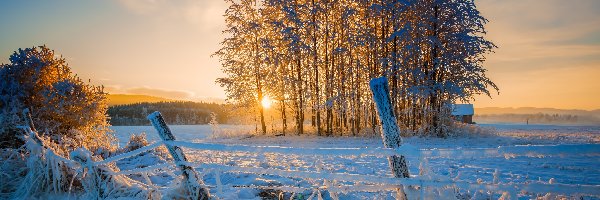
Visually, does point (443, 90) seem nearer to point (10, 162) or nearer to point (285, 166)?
point (285, 166)

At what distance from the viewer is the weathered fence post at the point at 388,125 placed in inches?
91.5

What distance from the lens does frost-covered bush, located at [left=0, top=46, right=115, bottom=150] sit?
8.21m

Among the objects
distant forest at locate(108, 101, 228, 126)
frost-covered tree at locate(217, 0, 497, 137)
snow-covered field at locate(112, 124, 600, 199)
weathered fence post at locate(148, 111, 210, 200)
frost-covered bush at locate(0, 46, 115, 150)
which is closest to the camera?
snow-covered field at locate(112, 124, 600, 199)

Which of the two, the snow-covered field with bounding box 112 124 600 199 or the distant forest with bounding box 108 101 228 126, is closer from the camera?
the snow-covered field with bounding box 112 124 600 199

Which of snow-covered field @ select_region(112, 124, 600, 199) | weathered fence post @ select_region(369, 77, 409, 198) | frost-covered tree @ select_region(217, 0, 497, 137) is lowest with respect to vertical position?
snow-covered field @ select_region(112, 124, 600, 199)

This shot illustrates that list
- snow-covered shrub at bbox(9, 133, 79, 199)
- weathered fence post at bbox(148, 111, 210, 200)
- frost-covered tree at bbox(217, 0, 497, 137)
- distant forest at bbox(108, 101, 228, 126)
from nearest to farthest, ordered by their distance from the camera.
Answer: weathered fence post at bbox(148, 111, 210, 200)
snow-covered shrub at bbox(9, 133, 79, 199)
frost-covered tree at bbox(217, 0, 497, 137)
distant forest at bbox(108, 101, 228, 126)

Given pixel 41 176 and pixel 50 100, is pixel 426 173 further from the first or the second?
pixel 50 100

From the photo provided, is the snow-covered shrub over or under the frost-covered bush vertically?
under

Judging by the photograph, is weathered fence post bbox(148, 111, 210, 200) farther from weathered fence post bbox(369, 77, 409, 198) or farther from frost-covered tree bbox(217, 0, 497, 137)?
frost-covered tree bbox(217, 0, 497, 137)

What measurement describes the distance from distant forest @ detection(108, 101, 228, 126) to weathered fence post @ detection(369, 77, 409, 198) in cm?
4763

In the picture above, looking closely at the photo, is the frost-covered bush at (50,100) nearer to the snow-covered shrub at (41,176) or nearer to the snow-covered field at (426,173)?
the snow-covered field at (426,173)

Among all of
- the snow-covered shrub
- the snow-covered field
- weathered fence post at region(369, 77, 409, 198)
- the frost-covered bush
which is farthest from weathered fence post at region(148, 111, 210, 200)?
the frost-covered bush

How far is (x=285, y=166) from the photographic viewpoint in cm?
740

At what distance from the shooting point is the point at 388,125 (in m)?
2.34
